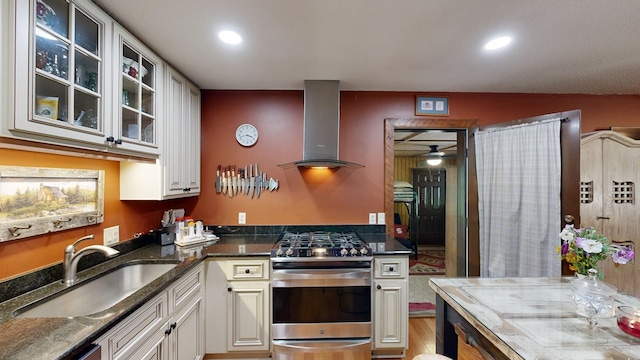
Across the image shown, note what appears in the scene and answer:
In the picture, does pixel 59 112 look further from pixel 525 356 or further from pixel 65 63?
pixel 525 356

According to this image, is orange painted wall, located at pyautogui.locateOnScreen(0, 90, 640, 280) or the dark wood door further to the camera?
the dark wood door

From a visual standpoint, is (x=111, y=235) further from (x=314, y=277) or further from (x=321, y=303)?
(x=321, y=303)

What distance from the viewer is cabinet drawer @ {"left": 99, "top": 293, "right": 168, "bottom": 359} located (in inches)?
42.4

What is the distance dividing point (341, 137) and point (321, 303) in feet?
5.20

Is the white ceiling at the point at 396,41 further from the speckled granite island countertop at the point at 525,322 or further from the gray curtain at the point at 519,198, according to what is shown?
the speckled granite island countertop at the point at 525,322

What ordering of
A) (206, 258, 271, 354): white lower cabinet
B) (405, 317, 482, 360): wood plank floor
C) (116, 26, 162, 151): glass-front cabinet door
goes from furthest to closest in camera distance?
(405, 317, 482, 360): wood plank floor
(206, 258, 271, 354): white lower cabinet
(116, 26, 162, 151): glass-front cabinet door

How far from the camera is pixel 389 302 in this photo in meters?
2.12

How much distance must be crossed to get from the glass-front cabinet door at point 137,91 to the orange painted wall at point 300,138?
0.77 meters

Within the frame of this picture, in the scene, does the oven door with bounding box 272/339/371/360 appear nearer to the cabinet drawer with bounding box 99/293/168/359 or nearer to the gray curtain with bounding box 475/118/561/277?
the cabinet drawer with bounding box 99/293/168/359

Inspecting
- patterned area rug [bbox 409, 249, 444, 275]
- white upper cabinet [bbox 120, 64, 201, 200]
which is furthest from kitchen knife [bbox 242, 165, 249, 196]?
patterned area rug [bbox 409, 249, 444, 275]

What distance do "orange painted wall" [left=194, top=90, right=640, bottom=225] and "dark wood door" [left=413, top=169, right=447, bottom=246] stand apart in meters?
3.47

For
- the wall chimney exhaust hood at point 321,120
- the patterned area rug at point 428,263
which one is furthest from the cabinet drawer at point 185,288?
the patterned area rug at point 428,263

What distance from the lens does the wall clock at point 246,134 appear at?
2.68 metres

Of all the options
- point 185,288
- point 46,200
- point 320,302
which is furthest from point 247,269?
point 46,200
